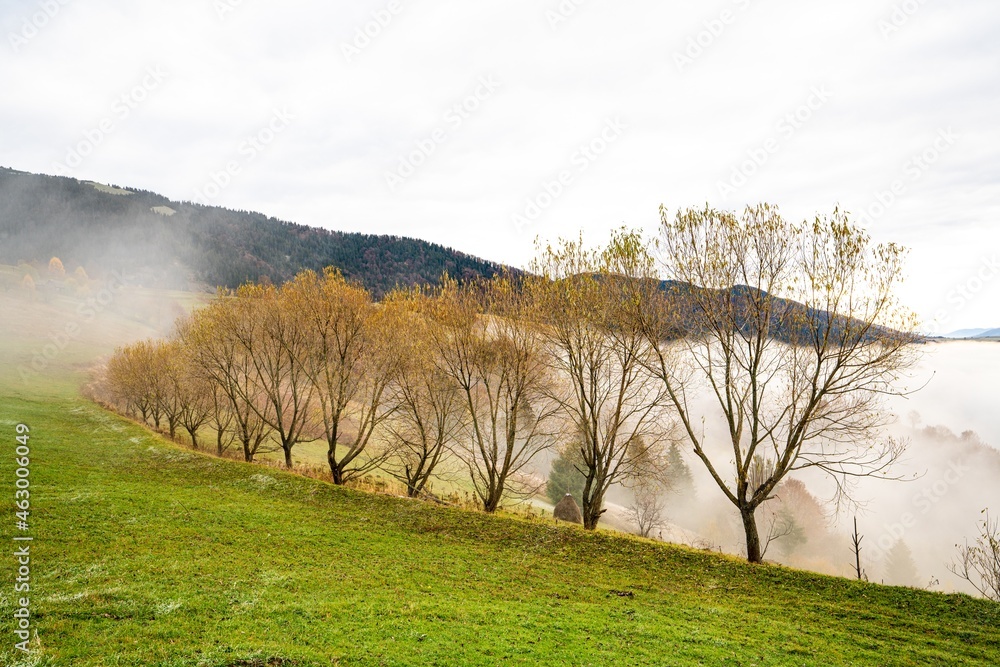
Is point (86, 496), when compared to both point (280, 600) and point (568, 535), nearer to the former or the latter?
point (280, 600)

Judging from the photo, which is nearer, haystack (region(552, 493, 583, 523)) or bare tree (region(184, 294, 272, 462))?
bare tree (region(184, 294, 272, 462))

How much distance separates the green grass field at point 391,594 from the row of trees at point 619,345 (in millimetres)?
4623

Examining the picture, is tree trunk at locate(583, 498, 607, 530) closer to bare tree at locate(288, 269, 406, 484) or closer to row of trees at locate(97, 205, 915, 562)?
row of trees at locate(97, 205, 915, 562)

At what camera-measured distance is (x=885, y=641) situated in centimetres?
1441

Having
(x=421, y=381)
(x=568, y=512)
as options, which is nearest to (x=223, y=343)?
(x=421, y=381)

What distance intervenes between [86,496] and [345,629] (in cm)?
1611

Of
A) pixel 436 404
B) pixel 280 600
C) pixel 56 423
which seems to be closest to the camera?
pixel 280 600

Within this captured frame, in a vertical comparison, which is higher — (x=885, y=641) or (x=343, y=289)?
(x=343, y=289)

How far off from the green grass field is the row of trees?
462 cm

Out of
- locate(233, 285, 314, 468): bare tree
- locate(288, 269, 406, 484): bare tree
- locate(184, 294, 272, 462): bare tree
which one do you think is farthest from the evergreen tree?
locate(184, 294, 272, 462): bare tree

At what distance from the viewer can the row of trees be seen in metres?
21.0

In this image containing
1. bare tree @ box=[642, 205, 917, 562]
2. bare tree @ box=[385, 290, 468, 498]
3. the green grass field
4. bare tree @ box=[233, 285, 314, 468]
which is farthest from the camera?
bare tree @ box=[233, 285, 314, 468]

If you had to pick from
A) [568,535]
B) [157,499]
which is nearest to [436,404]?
[568,535]

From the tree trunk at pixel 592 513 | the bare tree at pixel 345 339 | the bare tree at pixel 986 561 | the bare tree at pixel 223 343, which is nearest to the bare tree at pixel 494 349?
the bare tree at pixel 345 339
